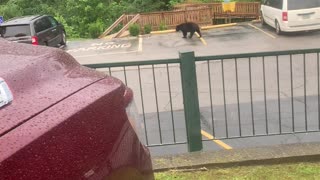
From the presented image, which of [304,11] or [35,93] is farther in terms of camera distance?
[304,11]

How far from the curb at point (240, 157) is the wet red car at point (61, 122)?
248cm

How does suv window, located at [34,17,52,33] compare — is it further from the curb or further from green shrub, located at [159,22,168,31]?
the curb

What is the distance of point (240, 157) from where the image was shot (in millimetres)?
4703

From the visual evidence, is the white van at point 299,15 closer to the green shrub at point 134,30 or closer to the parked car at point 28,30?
the green shrub at point 134,30

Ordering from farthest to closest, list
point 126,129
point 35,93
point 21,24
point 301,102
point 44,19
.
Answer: point 44,19 → point 21,24 → point 301,102 → point 126,129 → point 35,93

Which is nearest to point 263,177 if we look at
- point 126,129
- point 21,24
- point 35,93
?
point 126,129

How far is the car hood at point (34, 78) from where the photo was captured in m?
1.62

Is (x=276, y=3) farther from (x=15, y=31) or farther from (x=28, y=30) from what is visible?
(x=15, y=31)

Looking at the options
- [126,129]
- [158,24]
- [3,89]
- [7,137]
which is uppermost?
[3,89]

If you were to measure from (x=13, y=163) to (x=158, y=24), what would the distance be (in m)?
25.8

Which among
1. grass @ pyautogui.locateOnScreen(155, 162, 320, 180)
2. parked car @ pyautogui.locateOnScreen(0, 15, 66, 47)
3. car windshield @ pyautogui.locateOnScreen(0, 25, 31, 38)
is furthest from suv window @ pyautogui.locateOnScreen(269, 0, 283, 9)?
grass @ pyautogui.locateOnScreen(155, 162, 320, 180)

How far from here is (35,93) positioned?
5.78 ft

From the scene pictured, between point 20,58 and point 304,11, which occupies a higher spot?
point 20,58

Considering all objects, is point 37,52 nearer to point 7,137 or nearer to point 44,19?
point 7,137
